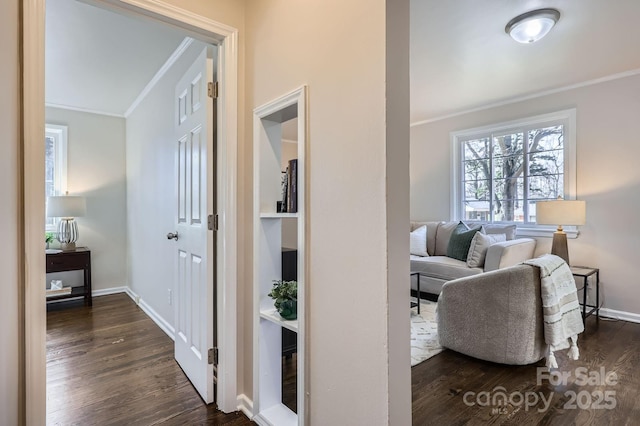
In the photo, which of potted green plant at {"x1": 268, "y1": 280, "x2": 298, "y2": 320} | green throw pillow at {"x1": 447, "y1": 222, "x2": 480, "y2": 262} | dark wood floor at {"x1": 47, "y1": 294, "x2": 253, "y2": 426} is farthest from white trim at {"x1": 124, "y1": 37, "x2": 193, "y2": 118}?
green throw pillow at {"x1": 447, "y1": 222, "x2": 480, "y2": 262}

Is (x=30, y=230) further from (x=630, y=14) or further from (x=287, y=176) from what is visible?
(x=630, y=14)

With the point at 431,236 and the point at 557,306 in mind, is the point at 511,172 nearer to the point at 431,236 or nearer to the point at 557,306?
the point at 431,236

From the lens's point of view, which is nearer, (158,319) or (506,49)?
(506,49)

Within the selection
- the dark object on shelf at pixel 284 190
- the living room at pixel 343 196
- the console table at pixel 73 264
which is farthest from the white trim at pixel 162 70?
the console table at pixel 73 264

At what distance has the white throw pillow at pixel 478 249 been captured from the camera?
3658mm

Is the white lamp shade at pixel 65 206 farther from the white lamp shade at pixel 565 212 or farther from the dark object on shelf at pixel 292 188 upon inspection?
the white lamp shade at pixel 565 212

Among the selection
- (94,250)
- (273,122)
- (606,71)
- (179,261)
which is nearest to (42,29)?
(273,122)

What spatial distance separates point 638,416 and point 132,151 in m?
5.12

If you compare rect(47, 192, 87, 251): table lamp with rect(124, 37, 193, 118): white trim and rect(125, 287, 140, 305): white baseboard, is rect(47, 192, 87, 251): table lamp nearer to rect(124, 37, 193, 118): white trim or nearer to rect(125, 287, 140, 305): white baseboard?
rect(125, 287, 140, 305): white baseboard

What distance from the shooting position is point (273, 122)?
1.76m

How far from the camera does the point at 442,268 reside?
152 inches

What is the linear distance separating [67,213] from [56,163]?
0.84 m

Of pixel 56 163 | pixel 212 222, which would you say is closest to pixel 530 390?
pixel 212 222

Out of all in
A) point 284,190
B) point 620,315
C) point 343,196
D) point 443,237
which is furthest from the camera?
point 443,237
